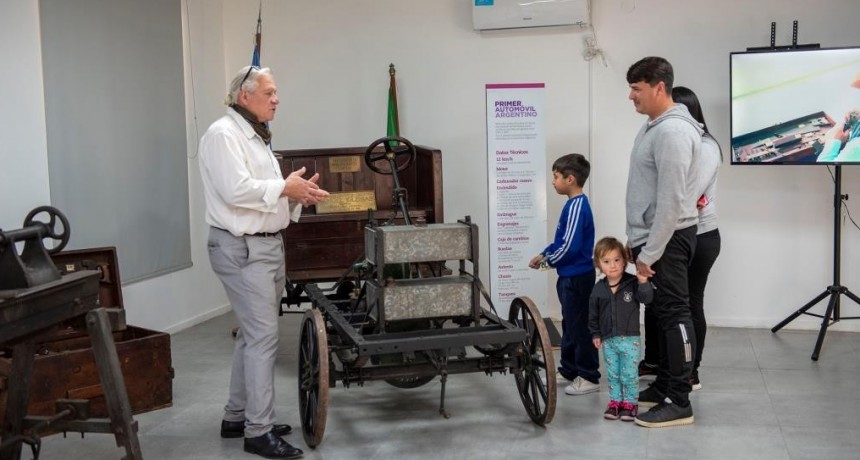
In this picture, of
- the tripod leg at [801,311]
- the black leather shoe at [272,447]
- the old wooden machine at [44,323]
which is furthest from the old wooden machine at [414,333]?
the tripod leg at [801,311]

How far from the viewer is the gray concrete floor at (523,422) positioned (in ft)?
12.5

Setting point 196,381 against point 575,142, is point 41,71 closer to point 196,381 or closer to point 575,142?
point 196,381

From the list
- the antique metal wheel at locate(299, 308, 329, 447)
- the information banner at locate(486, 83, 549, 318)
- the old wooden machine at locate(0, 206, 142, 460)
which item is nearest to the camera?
the old wooden machine at locate(0, 206, 142, 460)

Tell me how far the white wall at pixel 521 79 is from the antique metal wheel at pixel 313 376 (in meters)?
2.22

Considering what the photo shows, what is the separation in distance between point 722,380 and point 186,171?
395 centimetres

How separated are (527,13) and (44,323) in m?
4.33

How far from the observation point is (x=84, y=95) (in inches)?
209

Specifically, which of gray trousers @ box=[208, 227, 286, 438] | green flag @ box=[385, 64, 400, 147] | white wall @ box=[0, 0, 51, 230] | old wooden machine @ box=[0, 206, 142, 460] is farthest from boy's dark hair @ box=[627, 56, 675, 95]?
white wall @ box=[0, 0, 51, 230]

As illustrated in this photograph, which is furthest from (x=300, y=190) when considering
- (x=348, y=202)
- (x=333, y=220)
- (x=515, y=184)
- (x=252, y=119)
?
(x=515, y=184)

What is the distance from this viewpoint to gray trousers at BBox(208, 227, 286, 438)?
12.2ft

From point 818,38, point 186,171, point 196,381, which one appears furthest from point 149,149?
point 818,38

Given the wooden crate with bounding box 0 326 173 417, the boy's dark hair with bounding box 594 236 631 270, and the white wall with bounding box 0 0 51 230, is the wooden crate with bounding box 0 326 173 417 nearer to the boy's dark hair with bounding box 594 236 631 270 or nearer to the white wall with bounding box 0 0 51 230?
the white wall with bounding box 0 0 51 230

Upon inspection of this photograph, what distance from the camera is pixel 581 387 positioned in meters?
4.58

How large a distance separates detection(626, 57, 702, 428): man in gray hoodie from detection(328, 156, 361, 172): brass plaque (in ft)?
7.28
